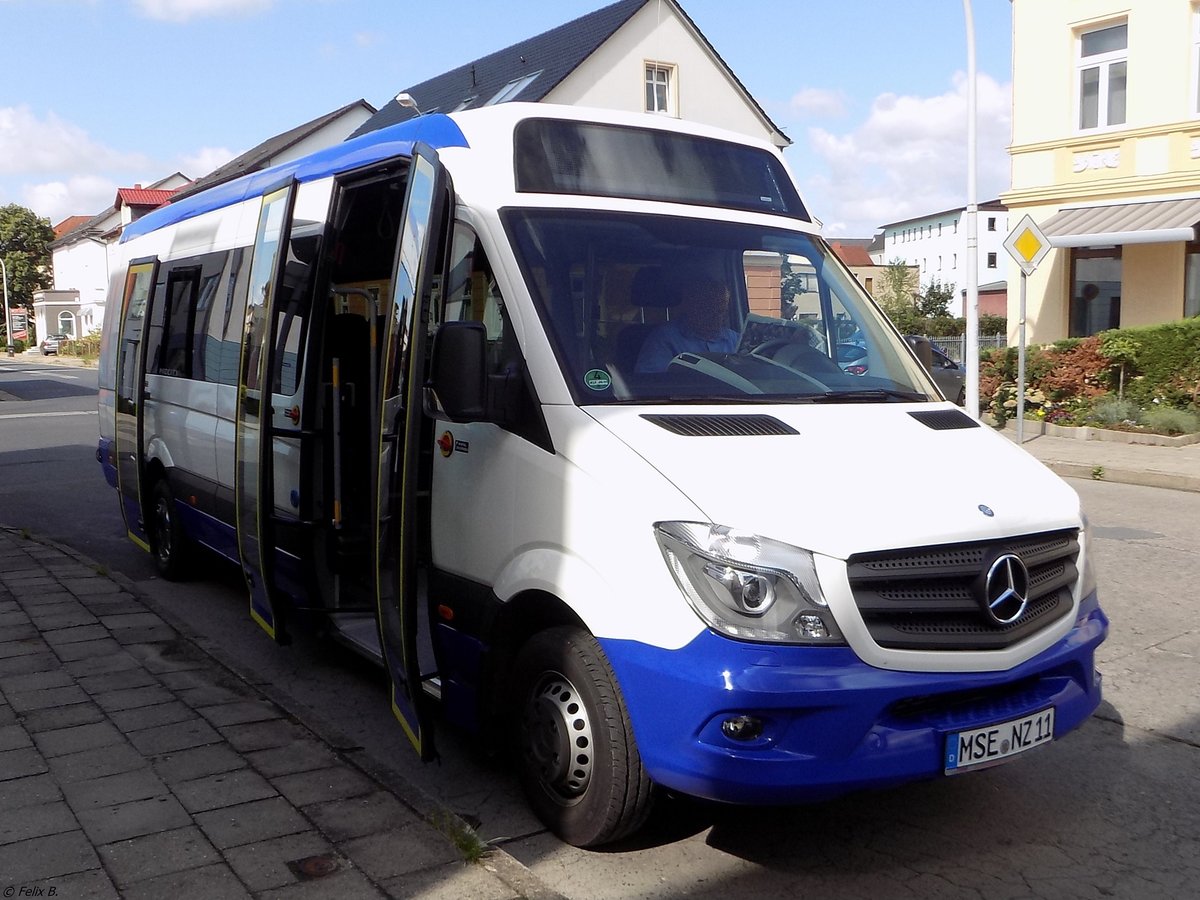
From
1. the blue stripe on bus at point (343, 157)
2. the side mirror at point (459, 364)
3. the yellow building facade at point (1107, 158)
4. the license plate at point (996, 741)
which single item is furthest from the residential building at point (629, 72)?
the license plate at point (996, 741)

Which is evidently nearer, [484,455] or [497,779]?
[484,455]

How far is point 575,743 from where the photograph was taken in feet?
12.7

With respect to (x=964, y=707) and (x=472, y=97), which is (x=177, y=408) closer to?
(x=964, y=707)

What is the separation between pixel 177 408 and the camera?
26.1ft

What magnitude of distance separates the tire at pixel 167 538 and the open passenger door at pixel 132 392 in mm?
92

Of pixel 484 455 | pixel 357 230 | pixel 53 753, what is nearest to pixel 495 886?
pixel 484 455

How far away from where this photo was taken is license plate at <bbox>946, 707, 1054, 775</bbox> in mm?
3559

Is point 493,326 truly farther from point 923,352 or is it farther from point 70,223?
point 70,223

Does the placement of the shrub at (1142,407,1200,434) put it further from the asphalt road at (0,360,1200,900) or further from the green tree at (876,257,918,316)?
the green tree at (876,257,918,316)

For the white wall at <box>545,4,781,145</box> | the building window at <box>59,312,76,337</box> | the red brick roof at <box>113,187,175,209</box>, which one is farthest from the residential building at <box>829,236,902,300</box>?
the building window at <box>59,312,76,337</box>

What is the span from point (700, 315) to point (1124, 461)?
11542 millimetres

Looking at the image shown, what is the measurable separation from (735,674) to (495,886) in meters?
1.01

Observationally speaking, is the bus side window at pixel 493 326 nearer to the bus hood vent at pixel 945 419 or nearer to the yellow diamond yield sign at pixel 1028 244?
the bus hood vent at pixel 945 419

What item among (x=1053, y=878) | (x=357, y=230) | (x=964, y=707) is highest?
(x=357, y=230)
